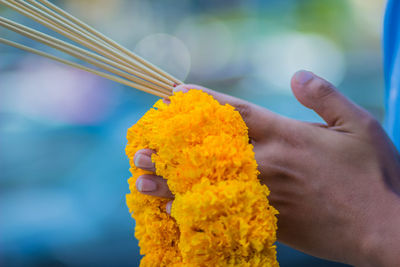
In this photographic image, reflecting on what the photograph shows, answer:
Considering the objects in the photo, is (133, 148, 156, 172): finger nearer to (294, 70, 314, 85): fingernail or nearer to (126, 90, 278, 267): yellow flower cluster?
(126, 90, 278, 267): yellow flower cluster

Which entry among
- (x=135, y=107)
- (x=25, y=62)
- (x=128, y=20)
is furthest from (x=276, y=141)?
(x=128, y=20)

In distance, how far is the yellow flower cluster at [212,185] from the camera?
37cm

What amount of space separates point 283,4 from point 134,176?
317cm

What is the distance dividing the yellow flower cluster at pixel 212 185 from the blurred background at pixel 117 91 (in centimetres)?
165

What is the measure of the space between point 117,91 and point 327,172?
2477 mm

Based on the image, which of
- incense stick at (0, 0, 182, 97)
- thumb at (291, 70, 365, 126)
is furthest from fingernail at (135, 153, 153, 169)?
thumb at (291, 70, 365, 126)

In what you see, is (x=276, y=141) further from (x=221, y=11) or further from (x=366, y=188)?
(x=221, y=11)

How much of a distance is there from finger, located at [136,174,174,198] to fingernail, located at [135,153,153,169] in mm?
18

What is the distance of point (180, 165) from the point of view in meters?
0.39

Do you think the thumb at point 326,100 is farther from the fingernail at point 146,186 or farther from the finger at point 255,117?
the fingernail at point 146,186

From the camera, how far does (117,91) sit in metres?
2.79

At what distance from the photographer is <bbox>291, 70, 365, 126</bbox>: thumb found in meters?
0.50

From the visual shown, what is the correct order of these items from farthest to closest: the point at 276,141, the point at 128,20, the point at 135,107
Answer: the point at 128,20 → the point at 135,107 → the point at 276,141

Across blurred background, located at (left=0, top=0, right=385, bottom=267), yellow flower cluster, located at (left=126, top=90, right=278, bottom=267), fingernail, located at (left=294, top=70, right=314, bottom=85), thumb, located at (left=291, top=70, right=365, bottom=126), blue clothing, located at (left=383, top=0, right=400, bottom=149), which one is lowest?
yellow flower cluster, located at (left=126, top=90, right=278, bottom=267)
